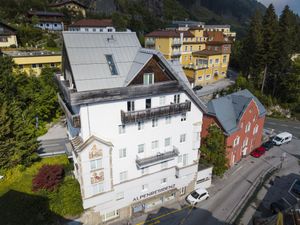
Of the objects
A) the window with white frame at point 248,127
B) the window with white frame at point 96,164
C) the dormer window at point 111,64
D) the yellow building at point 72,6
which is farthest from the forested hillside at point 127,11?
the window with white frame at point 96,164

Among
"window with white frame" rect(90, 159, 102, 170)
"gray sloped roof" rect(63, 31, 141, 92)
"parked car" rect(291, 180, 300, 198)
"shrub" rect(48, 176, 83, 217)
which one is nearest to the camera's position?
"gray sloped roof" rect(63, 31, 141, 92)

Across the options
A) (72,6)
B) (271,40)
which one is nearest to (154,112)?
(271,40)

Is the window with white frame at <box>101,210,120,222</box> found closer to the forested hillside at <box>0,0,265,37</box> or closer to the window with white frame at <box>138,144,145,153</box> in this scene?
the window with white frame at <box>138,144,145,153</box>

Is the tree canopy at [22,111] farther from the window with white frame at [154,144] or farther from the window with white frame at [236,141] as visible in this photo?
the window with white frame at [236,141]

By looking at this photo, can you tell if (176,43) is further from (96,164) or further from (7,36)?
(96,164)

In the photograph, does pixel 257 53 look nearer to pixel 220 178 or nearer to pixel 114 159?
pixel 220 178

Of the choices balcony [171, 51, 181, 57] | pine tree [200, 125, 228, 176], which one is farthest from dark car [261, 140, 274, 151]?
balcony [171, 51, 181, 57]

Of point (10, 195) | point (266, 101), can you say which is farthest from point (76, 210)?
point (266, 101)

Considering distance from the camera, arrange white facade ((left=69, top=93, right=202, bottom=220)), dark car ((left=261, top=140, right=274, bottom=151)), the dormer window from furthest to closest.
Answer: dark car ((left=261, top=140, right=274, bottom=151)), the dormer window, white facade ((left=69, top=93, right=202, bottom=220))
